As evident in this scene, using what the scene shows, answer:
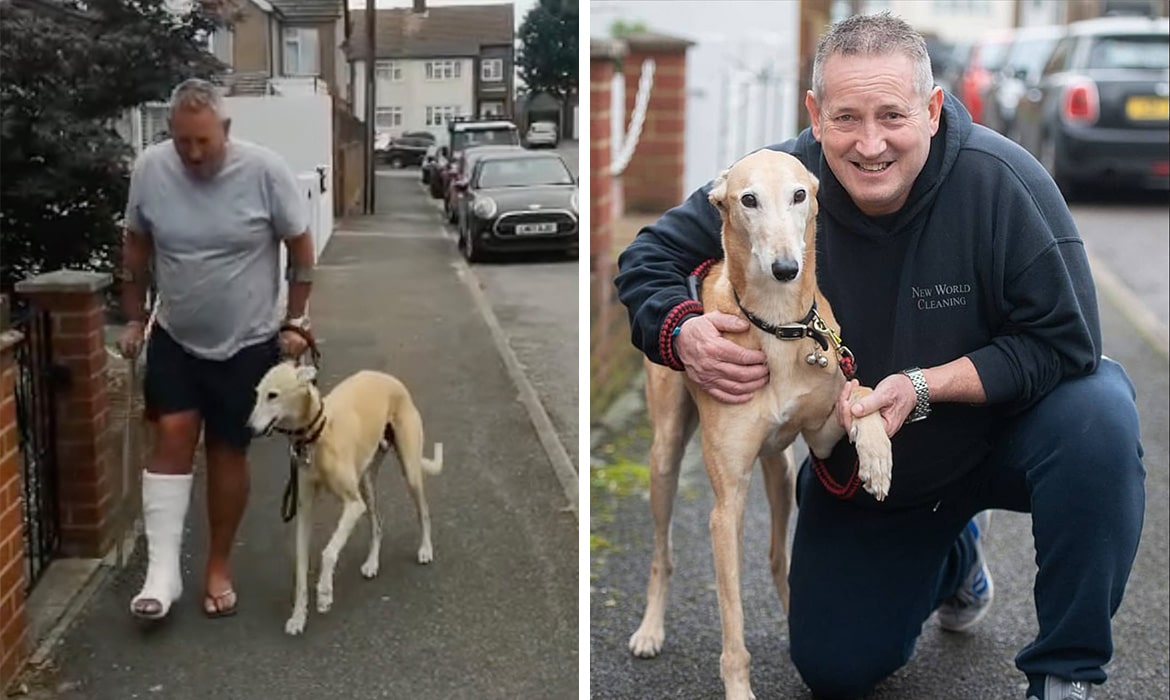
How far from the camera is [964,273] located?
2465mm

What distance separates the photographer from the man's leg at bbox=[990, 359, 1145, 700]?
2551 mm

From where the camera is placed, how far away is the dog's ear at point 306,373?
2635 millimetres

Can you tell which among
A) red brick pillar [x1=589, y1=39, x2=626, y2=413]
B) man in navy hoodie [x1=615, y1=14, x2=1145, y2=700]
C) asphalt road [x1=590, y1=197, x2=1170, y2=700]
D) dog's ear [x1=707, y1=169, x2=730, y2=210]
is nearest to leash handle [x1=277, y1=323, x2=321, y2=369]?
man in navy hoodie [x1=615, y1=14, x2=1145, y2=700]

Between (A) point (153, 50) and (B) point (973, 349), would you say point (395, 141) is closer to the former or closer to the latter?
(A) point (153, 50)

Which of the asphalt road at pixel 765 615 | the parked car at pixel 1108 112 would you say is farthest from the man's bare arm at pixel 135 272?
the parked car at pixel 1108 112

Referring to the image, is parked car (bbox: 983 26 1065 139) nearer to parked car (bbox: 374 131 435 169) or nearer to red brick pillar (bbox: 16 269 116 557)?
parked car (bbox: 374 131 435 169)

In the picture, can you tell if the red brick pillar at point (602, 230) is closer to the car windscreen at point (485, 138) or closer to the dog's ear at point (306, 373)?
the car windscreen at point (485, 138)

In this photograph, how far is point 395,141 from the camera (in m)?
2.79

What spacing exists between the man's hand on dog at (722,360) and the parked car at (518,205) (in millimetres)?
540

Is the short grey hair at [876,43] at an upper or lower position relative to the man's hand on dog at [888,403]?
upper

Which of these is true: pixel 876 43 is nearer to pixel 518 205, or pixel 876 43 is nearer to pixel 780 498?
pixel 518 205

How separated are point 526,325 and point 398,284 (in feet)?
0.99

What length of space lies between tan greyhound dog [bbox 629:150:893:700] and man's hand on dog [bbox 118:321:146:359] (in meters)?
1.05

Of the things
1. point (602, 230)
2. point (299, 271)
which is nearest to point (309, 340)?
point (299, 271)
